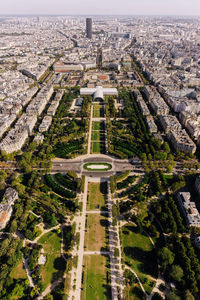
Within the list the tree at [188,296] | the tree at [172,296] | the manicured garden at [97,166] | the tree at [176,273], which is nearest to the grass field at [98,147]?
the manicured garden at [97,166]

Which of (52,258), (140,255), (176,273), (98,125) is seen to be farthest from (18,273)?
(98,125)

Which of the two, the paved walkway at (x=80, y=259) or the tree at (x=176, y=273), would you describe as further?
the tree at (x=176, y=273)

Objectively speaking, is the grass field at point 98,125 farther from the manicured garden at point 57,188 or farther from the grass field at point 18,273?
the grass field at point 18,273

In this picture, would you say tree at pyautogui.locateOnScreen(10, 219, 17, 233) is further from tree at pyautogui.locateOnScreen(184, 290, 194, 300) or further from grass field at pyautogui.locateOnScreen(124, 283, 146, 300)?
tree at pyautogui.locateOnScreen(184, 290, 194, 300)

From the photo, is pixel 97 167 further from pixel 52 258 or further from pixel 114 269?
pixel 114 269

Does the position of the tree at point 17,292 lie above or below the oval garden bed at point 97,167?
below

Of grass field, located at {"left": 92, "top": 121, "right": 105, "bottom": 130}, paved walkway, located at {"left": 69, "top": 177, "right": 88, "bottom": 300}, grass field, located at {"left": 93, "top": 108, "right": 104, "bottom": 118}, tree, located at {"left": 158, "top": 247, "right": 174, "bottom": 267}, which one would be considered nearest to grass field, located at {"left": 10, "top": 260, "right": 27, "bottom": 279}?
paved walkway, located at {"left": 69, "top": 177, "right": 88, "bottom": 300}
